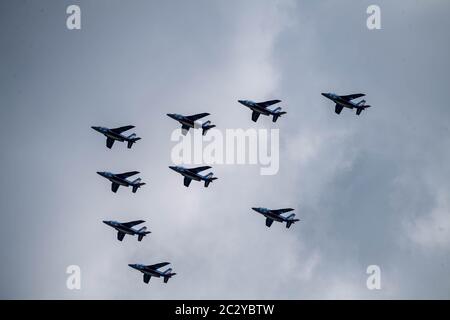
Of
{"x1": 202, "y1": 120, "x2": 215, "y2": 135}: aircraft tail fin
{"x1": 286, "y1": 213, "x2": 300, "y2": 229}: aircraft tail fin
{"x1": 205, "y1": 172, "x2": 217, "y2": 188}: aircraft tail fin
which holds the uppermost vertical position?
{"x1": 202, "y1": 120, "x2": 215, "y2": 135}: aircraft tail fin

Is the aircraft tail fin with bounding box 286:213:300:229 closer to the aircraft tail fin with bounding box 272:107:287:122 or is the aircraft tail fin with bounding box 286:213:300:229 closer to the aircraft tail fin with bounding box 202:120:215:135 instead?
the aircraft tail fin with bounding box 272:107:287:122

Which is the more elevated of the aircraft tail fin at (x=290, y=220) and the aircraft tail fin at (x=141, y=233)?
the aircraft tail fin at (x=290, y=220)

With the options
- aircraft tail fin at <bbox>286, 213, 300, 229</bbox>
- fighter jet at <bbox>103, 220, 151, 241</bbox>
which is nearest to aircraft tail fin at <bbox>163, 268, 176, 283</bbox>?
fighter jet at <bbox>103, 220, 151, 241</bbox>

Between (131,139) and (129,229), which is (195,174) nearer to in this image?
(131,139)

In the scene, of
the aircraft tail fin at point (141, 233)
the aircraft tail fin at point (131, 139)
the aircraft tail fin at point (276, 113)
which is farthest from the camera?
the aircraft tail fin at point (276, 113)

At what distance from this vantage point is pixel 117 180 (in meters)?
159

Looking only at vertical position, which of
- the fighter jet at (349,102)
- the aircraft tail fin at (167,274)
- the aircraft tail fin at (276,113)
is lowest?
the aircraft tail fin at (167,274)

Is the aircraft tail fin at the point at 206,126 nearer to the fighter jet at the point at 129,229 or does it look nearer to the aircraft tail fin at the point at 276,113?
the aircraft tail fin at the point at 276,113

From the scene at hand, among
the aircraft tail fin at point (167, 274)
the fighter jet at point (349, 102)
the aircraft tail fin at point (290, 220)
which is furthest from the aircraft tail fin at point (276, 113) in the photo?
the aircraft tail fin at point (167, 274)

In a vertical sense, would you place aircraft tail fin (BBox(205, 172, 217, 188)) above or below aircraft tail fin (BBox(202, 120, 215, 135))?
below

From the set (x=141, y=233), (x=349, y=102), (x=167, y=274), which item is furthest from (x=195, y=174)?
(x=349, y=102)
